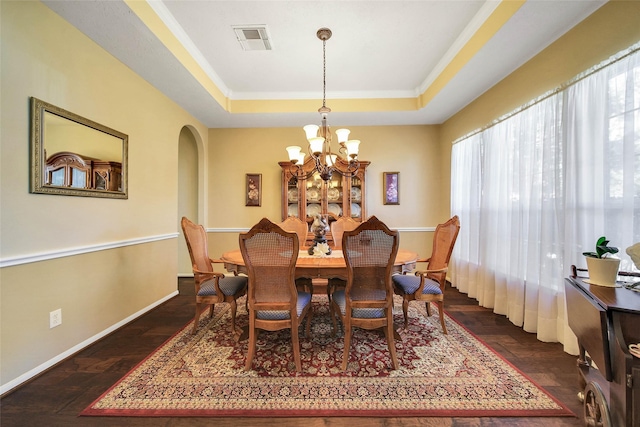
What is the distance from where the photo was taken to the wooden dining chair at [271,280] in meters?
1.64

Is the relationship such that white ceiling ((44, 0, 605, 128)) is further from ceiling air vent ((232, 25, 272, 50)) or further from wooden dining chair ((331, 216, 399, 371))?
wooden dining chair ((331, 216, 399, 371))

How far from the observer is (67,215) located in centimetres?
194

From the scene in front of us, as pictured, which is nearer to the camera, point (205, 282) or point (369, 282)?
point (369, 282)

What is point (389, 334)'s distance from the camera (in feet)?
5.82

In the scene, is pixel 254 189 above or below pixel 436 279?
above

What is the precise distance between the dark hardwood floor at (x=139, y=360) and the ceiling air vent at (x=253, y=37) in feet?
9.78

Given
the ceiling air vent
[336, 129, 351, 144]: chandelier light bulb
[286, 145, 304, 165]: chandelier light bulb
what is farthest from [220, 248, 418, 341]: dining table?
the ceiling air vent

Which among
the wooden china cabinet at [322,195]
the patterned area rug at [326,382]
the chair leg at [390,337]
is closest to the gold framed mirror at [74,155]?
the patterned area rug at [326,382]

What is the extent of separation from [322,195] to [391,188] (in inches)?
48.2

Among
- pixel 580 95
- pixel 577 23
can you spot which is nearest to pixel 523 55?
pixel 577 23

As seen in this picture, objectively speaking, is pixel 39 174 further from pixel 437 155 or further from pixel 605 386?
pixel 437 155

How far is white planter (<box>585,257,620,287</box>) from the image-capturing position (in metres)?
1.25

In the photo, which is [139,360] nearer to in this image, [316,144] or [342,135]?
[316,144]

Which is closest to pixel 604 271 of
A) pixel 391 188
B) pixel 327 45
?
pixel 327 45
